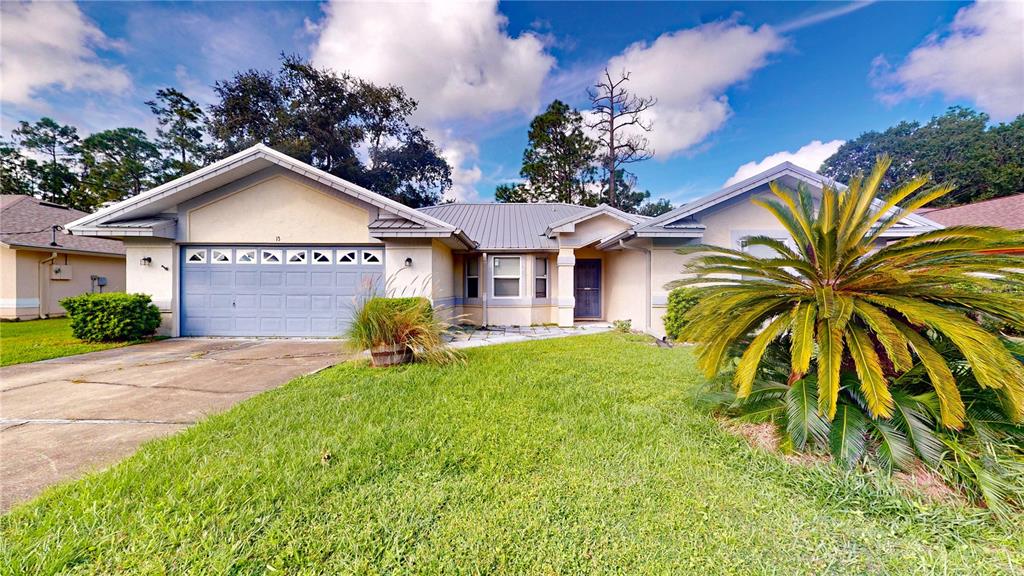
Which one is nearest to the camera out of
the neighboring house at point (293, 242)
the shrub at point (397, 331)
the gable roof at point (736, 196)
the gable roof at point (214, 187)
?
the shrub at point (397, 331)

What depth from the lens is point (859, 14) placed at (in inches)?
411

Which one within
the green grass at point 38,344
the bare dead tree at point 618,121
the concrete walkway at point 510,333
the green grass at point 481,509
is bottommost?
the green grass at point 481,509

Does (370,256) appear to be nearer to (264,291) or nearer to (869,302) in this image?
(264,291)

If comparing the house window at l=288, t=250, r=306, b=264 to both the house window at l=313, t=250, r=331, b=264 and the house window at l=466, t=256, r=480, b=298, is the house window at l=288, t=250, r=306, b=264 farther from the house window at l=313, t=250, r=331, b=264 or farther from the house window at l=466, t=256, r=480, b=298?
the house window at l=466, t=256, r=480, b=298

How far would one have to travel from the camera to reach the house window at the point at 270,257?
9281 millimetres

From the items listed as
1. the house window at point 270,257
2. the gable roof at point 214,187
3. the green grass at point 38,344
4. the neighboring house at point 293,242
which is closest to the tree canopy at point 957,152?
the neighboring house at point 293,242

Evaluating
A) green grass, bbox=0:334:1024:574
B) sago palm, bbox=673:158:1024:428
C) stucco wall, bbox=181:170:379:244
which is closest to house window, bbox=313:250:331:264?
stucco wall, bbox=181:170:379:244

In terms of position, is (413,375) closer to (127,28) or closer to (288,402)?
(288,402)

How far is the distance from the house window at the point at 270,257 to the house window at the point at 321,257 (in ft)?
3.18

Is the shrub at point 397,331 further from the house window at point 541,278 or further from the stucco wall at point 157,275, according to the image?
the stucco wall at point 157,275

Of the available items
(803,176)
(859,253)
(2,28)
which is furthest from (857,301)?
(2,28)

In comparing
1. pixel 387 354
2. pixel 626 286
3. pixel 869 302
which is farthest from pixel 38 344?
pixel 626 286

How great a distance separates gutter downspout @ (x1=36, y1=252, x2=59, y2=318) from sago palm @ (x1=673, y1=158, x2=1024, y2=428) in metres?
21.4

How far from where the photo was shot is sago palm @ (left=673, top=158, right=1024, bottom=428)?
99.5 inches
